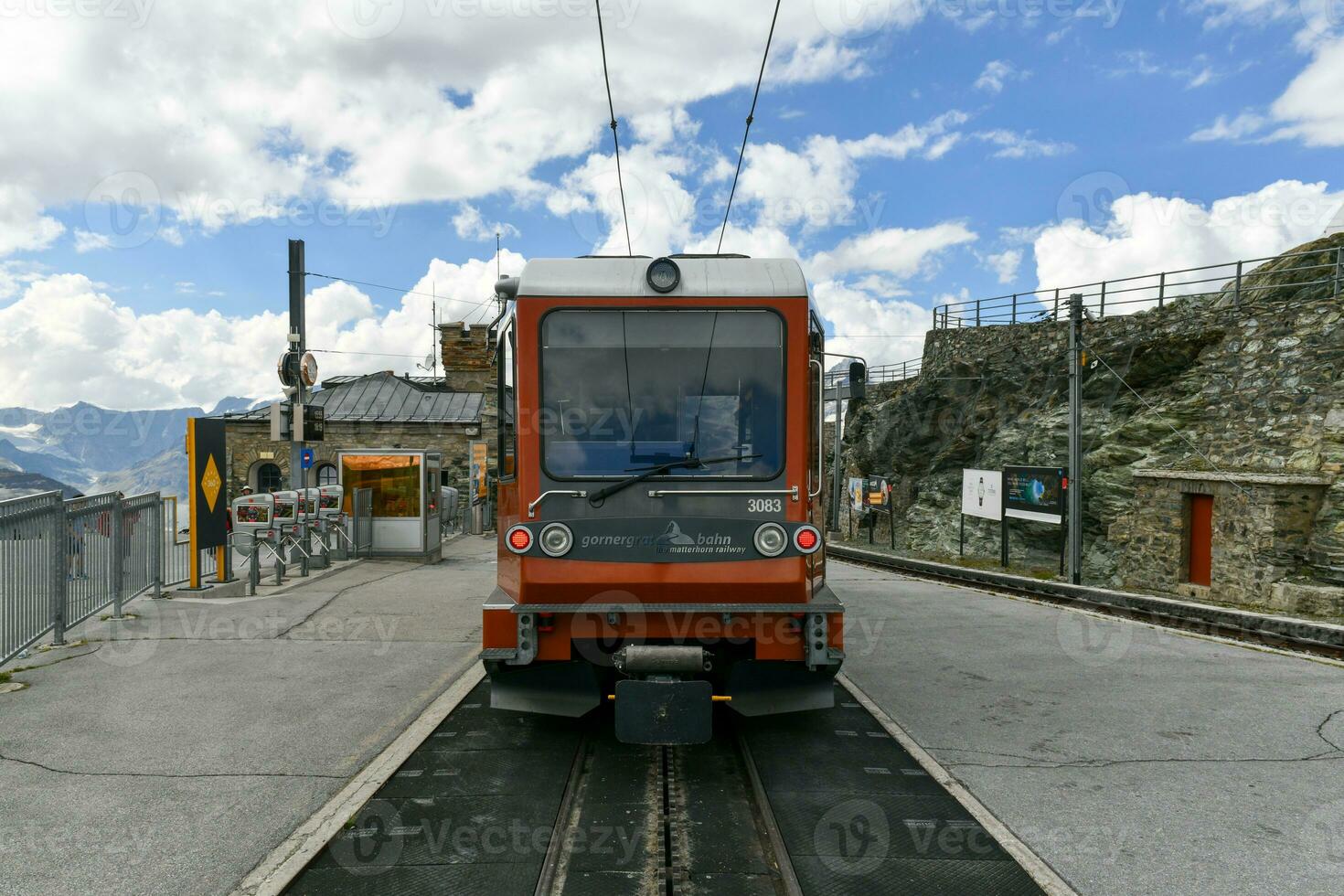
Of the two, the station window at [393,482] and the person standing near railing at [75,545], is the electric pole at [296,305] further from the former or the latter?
the person standing near railing at [75,545]

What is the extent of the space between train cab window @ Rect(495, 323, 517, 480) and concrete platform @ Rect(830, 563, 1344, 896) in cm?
348

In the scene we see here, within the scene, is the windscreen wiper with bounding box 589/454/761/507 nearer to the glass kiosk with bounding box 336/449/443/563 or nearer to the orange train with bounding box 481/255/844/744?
the orange train with bounding box 481/255/844/744

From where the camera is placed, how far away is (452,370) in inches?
1474

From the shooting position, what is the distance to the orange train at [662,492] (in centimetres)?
517

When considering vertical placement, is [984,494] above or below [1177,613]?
above

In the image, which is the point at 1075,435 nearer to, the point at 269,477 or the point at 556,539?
the point at 556,539

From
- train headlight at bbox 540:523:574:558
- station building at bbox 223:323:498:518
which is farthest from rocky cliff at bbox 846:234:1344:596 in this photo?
station building at bbox 223:323:498:518

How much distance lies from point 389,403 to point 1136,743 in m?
32.1

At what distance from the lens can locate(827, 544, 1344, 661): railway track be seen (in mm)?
9742

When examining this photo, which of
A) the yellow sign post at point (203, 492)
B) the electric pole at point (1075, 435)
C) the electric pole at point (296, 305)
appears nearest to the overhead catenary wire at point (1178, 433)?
the electric pole at point (1075, 435)

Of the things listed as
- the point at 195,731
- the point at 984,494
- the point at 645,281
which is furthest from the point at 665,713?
the point at 984,494

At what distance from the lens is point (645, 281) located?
17.9 ft

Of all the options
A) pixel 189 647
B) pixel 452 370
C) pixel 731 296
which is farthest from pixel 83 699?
pixel 452 370

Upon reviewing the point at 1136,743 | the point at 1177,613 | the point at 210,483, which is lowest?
the point at 1177,613
